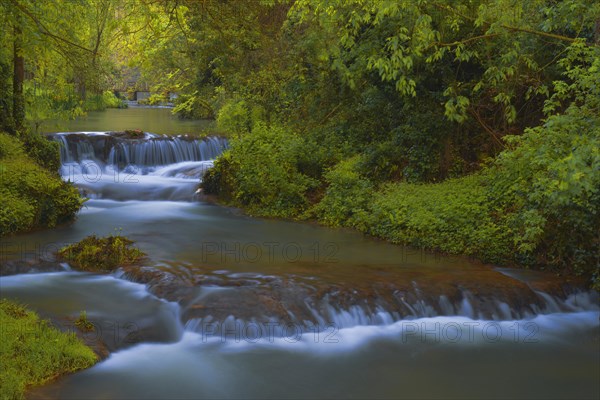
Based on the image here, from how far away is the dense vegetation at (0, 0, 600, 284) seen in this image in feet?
28.8

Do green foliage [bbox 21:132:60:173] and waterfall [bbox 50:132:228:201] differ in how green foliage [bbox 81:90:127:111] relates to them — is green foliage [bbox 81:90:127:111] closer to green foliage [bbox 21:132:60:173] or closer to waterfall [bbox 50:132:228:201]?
waterfall [bbox 50:132:228:201]

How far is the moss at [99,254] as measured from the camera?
916cm

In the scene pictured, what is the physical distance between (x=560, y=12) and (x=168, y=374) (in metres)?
7.58

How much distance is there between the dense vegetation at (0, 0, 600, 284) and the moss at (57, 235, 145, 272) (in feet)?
9.20

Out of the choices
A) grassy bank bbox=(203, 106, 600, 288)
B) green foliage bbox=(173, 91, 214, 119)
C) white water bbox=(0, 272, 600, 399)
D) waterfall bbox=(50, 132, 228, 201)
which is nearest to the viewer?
white water bbox=(0, 272, 600, 399)

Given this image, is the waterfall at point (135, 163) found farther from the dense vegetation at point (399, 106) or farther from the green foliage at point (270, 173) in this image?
the green foliage at point (270, 173)

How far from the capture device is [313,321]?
7516 mm

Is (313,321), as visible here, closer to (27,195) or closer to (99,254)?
(99,254)

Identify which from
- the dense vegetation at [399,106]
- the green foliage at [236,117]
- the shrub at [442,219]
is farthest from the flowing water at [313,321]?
the green foliage at [236,117]

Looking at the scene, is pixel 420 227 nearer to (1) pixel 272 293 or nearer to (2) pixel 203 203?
(1) pixel 272 293

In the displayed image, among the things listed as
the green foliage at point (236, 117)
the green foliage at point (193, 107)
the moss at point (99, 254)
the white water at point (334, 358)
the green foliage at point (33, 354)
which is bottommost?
the white water at point (334, 358)

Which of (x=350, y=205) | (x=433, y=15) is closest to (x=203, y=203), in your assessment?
(x=350, y=205)

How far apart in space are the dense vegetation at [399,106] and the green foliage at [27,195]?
3.62 feet

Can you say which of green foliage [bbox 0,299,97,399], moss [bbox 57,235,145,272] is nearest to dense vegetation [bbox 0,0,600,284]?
moss [bbox 57,235,145,272]
